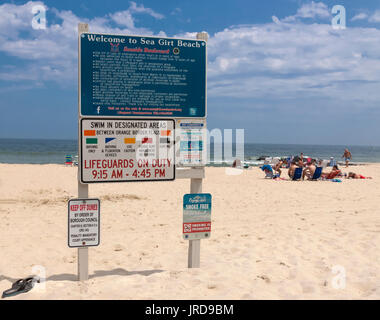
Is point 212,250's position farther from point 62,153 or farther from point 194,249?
point 62,153

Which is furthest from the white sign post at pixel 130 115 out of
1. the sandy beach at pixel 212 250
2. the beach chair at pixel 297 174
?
the beach chair at pixel 297 174

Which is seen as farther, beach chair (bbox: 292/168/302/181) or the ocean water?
the ocean water

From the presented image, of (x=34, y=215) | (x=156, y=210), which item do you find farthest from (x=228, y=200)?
(x=34, y=215)

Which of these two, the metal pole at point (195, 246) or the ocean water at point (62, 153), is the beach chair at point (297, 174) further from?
the ocean water at point (62, 153)

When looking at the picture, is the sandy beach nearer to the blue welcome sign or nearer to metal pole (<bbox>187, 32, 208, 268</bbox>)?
metal pole (<bbox>187, 32, 208, 268</bbox>)

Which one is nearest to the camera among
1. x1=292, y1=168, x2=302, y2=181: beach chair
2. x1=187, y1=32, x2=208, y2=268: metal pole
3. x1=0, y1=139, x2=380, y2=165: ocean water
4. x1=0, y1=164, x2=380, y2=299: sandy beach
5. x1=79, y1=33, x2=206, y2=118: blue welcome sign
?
x1=0, y1=164, x2=380, y2=299: sandy beach

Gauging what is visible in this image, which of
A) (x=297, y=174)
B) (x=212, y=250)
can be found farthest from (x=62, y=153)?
(x=212, y=250)

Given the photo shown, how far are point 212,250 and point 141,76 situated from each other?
2870 millimetres

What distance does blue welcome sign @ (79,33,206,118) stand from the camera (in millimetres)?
3889

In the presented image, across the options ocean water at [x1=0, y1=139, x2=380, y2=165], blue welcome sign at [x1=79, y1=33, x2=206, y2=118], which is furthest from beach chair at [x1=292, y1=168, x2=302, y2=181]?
ocean water at [x1=0, y1=139, x2=380, y2=165]

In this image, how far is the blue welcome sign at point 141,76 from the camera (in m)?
3.89

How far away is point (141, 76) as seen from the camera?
403 centimetres

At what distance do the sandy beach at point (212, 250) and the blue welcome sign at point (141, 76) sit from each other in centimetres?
192

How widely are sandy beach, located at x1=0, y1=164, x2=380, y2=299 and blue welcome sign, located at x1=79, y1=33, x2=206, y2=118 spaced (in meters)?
1.92
